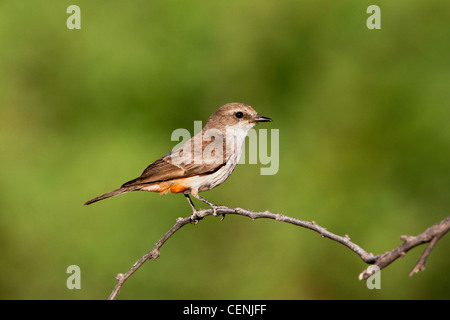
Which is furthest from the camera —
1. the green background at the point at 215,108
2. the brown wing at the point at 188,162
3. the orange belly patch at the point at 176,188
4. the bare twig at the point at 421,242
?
the green background at the point at 215,108

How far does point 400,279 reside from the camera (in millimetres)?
8180

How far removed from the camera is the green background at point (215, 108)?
8.41 meters

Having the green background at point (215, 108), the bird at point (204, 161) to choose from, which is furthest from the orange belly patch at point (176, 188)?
the green background at point (215, 108)

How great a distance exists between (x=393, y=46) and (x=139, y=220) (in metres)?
4.55

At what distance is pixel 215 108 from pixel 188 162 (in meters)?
3.28

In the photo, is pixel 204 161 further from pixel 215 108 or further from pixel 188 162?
pixel 215 108

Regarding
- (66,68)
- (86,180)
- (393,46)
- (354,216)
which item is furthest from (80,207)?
(393,46)

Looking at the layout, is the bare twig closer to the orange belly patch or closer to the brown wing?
the brown wing

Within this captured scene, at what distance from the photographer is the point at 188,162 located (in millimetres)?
5836

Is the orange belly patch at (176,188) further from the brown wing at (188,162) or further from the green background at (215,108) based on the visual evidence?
the green background at (215,108)

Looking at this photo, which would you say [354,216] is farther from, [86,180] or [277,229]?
[86,180]

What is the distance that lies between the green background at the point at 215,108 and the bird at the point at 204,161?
5.96 feet

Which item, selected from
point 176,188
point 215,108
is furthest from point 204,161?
point 215,108

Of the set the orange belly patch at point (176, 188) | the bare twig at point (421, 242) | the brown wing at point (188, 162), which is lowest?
the bare twig at point (421, 242)
